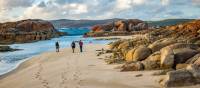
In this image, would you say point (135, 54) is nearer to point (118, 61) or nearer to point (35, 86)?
point (118, 61)

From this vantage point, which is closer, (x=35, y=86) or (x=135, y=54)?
(x=35, y=86)

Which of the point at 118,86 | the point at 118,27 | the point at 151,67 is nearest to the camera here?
the point at 118,86

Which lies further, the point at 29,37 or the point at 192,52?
the point at 29,37

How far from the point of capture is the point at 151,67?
2088 centimetres

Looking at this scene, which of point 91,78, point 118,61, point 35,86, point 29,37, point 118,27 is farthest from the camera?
point 118,27

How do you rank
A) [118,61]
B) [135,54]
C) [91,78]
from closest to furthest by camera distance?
1. [91,78]
2. [135,54]
3. [118,61]

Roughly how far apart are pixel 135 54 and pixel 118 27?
112583 millimetres

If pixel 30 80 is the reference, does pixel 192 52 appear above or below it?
above

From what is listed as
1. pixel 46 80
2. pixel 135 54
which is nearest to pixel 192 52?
pixel 135 54

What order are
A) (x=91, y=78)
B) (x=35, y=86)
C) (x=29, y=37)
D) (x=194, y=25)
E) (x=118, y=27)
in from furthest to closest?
1. (x=118, y=27)
2. (x=29, y=37)
3. (x=194, y=25)
4. (x=91, y=78)
5. (x=35, y=86)

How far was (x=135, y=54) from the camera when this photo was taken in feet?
78.9

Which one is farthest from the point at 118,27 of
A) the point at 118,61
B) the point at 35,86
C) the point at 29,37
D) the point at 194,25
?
the point at 35,86

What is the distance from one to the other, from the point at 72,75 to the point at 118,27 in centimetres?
11590

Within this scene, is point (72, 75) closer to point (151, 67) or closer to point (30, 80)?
point (30, 80)
